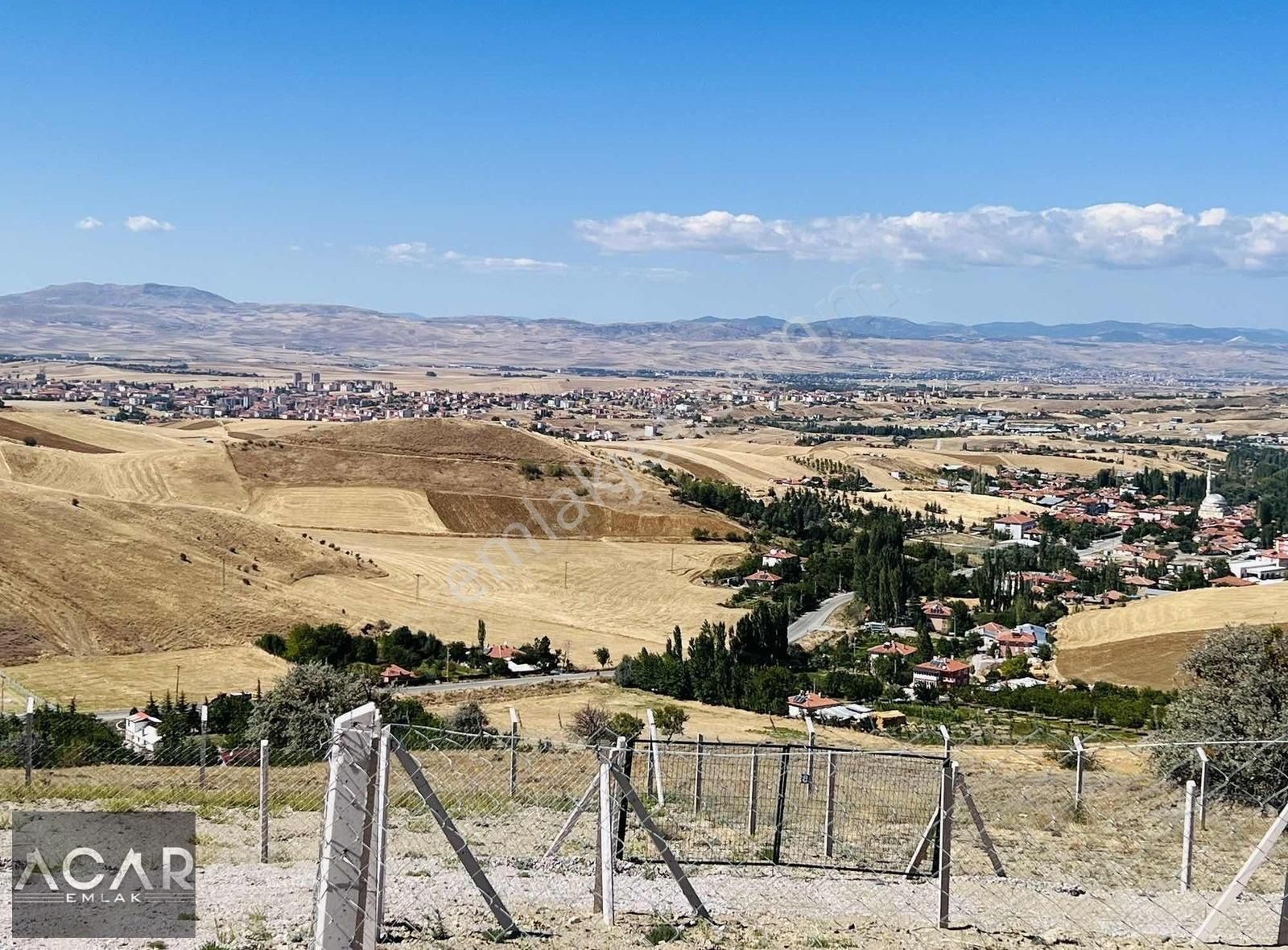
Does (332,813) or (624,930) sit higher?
(332,813)

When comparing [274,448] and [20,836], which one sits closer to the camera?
[20,836]

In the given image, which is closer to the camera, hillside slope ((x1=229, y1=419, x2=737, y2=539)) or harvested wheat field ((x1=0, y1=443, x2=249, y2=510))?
harvested wheat field ((x1=0, y1=443, x2=249, y2=510))

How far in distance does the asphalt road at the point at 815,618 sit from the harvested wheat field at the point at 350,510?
Answer: 21.0 m

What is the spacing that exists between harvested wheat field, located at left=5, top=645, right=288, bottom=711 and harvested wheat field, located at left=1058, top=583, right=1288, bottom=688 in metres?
25.3

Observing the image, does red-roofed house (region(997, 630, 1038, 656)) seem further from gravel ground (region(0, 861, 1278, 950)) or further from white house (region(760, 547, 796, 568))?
gravel ground (region(0, 861, 1278, 950))

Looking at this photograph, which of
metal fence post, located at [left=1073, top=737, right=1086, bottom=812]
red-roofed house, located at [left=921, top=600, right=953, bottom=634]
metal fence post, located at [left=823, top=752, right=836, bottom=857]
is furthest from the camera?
red-roofed house, located at [left=921, top=600, right=953, bottom=634]

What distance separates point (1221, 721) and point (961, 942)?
9.63 meters

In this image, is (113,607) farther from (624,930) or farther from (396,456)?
(396,456)

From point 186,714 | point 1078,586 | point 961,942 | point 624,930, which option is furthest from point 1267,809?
point 1078,586

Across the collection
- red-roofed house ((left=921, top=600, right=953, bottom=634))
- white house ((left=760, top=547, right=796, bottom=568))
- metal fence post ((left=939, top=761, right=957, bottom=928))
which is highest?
metal fence post ((left=939, top=761, right=957, bottom=928))

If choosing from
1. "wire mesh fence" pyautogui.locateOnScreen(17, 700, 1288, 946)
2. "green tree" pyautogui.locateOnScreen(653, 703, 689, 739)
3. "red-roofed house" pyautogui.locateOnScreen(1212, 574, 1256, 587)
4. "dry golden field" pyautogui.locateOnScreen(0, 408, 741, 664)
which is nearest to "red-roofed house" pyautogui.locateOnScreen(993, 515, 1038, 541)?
"red-roofed house" pyautogui.locateOnScreen(1212, 574, 1256, 587)

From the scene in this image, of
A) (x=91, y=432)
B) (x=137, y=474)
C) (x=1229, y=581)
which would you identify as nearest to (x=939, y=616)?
(x=1229, y=581)

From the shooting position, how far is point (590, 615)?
4559 centimetres

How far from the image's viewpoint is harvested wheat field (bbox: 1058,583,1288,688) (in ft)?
121
